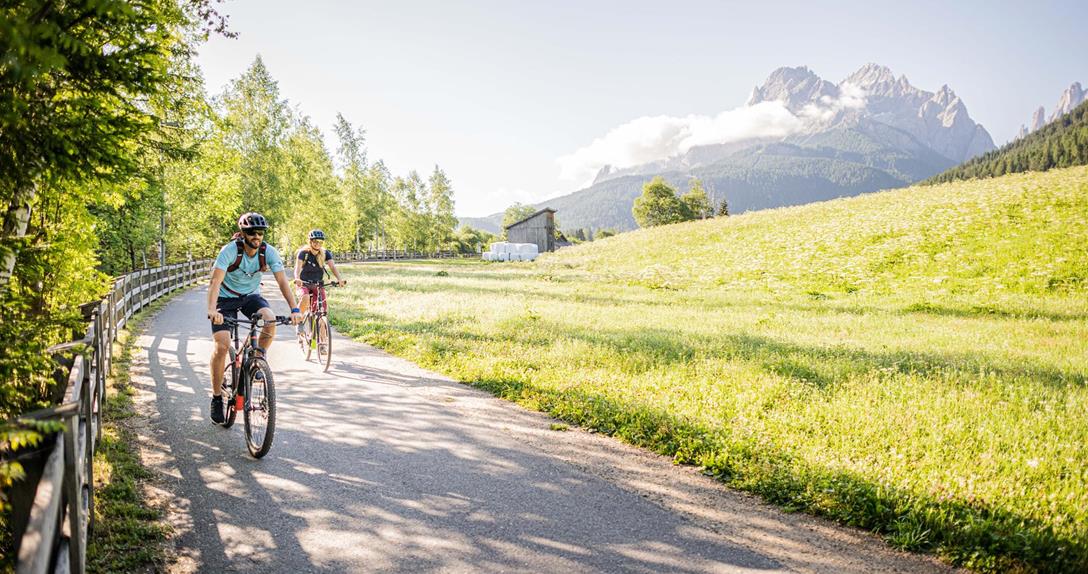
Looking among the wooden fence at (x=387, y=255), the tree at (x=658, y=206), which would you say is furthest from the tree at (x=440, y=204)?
the tree at (x=658, y=206)

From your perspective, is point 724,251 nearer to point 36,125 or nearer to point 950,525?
point 950,525

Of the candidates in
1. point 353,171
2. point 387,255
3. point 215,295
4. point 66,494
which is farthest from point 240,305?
point 387,255

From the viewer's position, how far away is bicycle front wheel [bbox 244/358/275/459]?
5707mm

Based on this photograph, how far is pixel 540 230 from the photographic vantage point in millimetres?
77562

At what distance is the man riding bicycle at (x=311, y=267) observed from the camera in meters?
11.1

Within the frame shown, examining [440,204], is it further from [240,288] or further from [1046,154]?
[1046,154]

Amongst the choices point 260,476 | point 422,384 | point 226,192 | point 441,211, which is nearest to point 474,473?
point 260,476

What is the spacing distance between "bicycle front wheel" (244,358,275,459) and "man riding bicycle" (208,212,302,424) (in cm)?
31

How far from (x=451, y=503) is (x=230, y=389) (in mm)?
3890

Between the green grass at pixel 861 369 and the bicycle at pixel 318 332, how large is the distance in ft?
5.43

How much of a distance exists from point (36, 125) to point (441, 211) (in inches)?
3199

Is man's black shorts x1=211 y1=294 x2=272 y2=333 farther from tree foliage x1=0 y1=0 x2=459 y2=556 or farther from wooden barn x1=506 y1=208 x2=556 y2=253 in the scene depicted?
wooden barn x1=506 y1=208 x2=556 y2=253

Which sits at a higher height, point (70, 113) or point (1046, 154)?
point (1046, 154)

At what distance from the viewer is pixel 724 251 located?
3281cm
